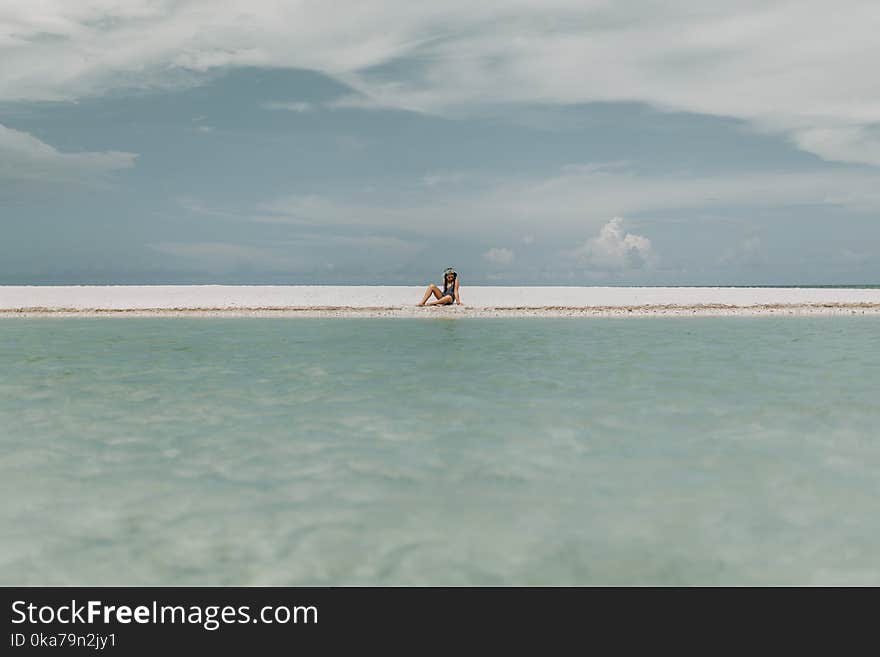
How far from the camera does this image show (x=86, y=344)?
65.5ft

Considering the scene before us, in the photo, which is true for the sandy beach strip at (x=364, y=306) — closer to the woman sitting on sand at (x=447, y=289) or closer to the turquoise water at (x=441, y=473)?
the woman sitting on sand at (x=447, y=289)

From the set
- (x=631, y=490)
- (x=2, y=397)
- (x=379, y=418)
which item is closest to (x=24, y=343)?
(x=2, y=397)

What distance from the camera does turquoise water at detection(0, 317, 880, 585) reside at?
5.11 meters

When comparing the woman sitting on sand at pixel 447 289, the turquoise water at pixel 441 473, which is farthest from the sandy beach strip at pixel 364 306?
the turquoise water at pixel 441 473

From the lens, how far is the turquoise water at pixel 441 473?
5.11 meters

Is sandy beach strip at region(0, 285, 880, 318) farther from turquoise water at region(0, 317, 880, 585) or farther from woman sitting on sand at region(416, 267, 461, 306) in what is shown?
turquoise water at region(0, 317, 880, 585)

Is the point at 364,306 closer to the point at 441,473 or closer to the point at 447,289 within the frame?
the point at 447,289

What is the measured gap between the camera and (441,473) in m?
7.18

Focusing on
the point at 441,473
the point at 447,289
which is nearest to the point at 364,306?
the point at 447,289

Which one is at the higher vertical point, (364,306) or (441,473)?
(364,306)

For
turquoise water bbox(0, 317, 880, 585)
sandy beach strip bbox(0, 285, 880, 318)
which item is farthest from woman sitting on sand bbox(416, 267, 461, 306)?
turquoise water bbox(0, 317, 880, 585)

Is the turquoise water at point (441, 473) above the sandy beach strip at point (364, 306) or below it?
below

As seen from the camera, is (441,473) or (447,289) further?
(447,289)
